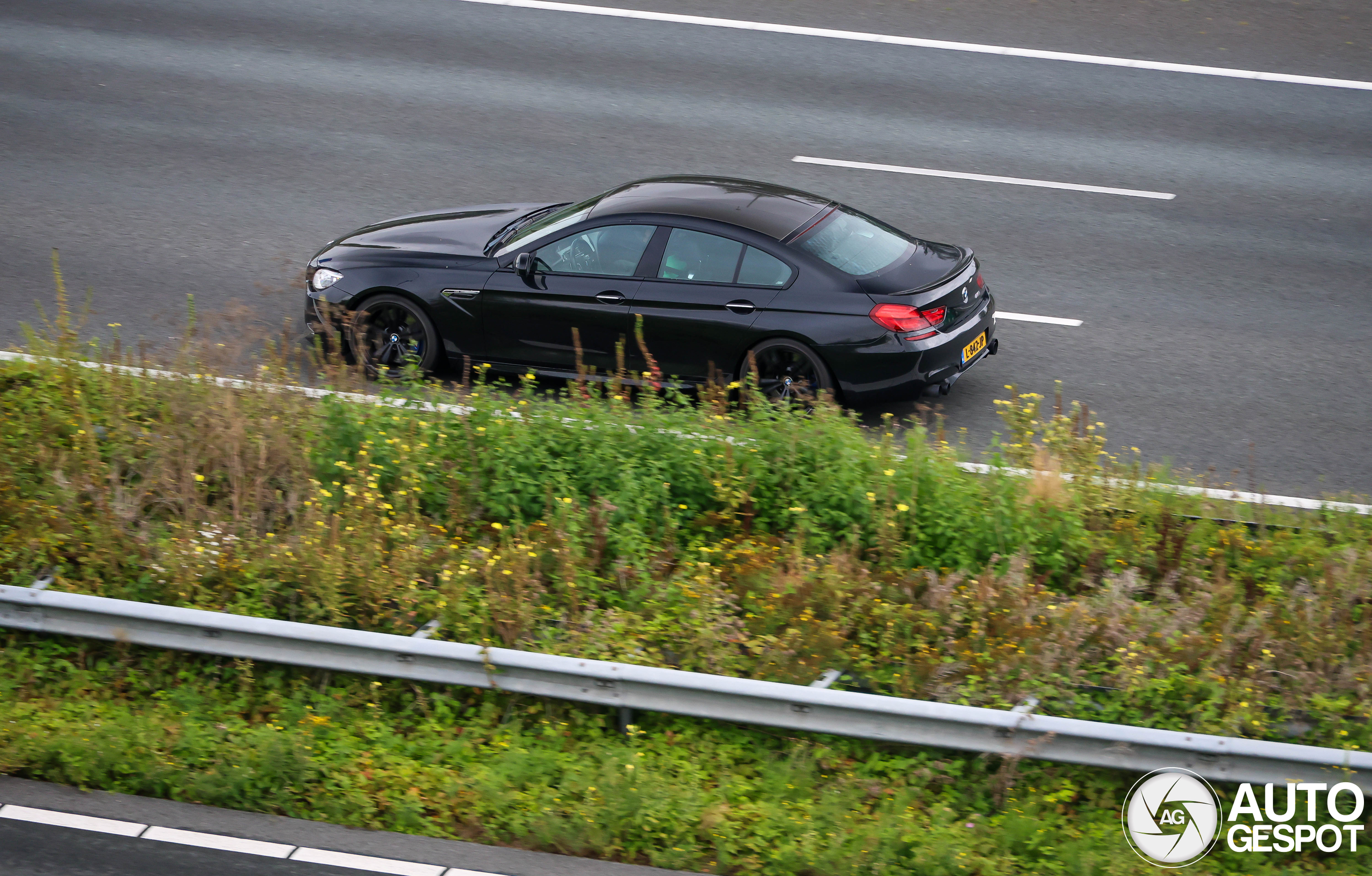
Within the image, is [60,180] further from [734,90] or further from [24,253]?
[734,90]

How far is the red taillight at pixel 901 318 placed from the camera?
9133 millimetres

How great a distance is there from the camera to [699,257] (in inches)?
372

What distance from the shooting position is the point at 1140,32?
54.1ft

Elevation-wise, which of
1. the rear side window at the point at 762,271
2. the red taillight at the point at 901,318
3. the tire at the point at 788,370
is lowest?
the tire at the point at 788,370

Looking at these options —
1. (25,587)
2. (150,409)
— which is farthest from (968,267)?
(25,587)

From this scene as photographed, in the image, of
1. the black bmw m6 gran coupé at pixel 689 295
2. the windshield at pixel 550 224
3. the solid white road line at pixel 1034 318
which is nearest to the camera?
the black bmw m6 gran coupé at pixel 689 295

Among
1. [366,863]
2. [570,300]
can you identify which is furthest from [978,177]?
[366,863]

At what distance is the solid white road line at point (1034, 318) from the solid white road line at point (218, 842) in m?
7.17

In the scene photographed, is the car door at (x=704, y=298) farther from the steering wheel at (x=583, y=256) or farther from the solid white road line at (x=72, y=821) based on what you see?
the solid white road line at (x=72, y=821)

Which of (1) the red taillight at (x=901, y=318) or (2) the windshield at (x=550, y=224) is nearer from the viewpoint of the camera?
(1) the red taillight at (x=901, y=318)

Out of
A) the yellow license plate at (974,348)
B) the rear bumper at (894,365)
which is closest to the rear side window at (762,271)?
the rear bumper at (894,365)

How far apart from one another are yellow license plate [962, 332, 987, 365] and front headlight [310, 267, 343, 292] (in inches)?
184

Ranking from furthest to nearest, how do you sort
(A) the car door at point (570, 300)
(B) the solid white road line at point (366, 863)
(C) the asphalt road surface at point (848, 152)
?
(C) the asphalt road surface at point (848, 152), (A) the car door at point (570, 300), (B) the solid white road line at point (366, 863)

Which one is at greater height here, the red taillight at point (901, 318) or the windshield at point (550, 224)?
the windshield at point (550, 224)
